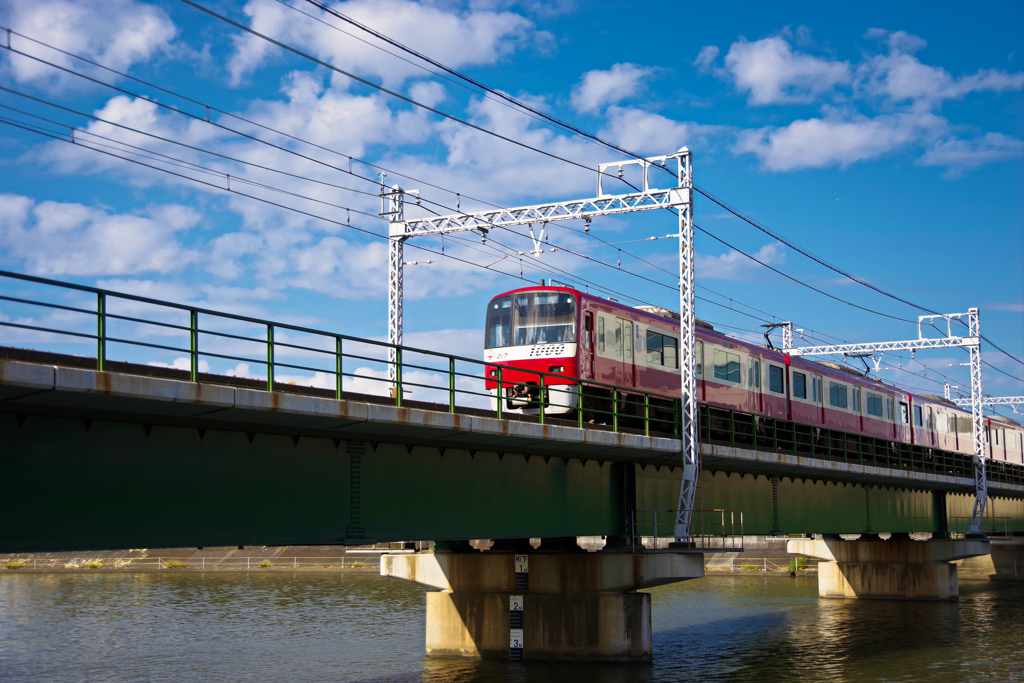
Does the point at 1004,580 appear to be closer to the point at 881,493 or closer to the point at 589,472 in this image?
the point at 881,493

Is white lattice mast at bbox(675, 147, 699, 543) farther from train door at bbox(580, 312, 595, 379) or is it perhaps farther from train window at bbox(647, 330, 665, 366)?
train window at bbox(647, 330, 665, 366)

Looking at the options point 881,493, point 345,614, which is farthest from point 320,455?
point 881,493

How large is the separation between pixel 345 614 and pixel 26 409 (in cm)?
3127

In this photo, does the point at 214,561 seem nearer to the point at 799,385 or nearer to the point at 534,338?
the point at 799,385

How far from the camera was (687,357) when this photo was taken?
25.2m

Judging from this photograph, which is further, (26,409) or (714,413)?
(714,413)

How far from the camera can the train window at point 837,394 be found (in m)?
42.0

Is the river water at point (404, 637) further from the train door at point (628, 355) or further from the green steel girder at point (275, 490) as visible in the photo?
the train door at point (628, 355)

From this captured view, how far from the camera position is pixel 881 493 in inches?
1642

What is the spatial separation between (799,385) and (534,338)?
50.8ft

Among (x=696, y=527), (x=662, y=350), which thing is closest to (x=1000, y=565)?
(x=662, y=350)

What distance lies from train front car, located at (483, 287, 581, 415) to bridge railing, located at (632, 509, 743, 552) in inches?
142

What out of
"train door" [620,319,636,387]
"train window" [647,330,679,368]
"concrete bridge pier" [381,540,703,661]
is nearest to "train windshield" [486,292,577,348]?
"train door" [620,319,636,387]

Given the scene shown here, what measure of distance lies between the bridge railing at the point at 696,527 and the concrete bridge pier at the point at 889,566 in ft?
75.4
